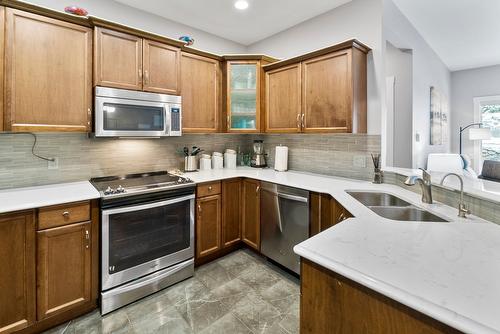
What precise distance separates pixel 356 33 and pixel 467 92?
3238mm

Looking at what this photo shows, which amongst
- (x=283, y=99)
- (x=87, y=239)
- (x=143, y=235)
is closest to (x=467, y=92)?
(x=283, y=99)

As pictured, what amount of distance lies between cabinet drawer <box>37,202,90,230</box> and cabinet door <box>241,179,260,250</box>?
155cm

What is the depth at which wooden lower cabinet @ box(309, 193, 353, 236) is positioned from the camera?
203cm

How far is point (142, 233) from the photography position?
7.04 ft

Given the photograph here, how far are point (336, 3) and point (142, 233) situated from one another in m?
2.96

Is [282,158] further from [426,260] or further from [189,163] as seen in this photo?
[426,260]

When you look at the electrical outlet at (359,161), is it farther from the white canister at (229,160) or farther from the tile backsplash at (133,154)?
the white canister at (229,160)

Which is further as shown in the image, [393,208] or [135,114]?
[135,114]

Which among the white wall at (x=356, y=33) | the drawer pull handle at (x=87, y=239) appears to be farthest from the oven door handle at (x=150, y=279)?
the white wall at (x=356, y=33)

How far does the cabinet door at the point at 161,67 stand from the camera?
2.43 m

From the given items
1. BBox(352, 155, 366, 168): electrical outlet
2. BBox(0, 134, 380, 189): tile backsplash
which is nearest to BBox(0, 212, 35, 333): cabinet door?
BBox(0, 134, 380, 189): tile backsplash

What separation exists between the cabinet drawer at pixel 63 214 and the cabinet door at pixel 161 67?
4.04 ft

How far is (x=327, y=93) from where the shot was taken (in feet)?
8.17

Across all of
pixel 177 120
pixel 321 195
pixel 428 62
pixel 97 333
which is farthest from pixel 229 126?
pixel 428 62
